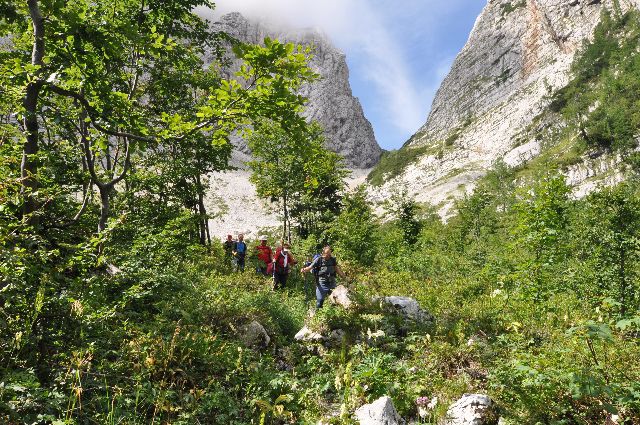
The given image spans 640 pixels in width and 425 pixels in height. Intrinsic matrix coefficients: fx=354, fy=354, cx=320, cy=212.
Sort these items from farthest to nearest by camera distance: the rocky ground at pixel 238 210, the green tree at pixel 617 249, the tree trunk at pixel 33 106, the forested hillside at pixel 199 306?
the rocky ground at pixel 238 210
the green tree at pixel 617 249
the tree trunk at pixel 33 106
the forested hillside at pixel 199 306

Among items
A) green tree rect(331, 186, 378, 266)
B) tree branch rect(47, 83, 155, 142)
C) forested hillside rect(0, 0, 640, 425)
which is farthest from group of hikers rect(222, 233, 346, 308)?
tree branch rect(47, 83, 155, 142)

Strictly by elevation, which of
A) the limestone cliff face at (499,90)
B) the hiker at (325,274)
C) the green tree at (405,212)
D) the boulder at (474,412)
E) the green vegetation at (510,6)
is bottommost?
the boulder at (474,412)

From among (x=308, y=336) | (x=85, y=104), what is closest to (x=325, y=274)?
(x=308, y=336)

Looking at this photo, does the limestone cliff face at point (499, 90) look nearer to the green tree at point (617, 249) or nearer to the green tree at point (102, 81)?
the green tree at point (617, 249)

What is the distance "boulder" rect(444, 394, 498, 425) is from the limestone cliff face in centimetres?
9297

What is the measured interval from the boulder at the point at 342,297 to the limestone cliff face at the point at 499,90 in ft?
292

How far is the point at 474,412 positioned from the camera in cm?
468

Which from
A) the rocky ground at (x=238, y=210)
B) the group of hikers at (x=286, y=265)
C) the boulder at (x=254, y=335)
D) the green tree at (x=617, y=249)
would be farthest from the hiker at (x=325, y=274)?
the rocky ground at (x=238, y=210)

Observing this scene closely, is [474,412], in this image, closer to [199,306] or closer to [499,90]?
[199,306]

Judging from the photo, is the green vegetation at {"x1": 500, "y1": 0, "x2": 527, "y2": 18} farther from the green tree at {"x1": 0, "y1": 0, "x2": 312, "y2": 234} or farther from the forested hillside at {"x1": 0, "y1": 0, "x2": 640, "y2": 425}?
the green tree at {"x1": 0, "y1": 0, "x2": 312, "y2": 234}

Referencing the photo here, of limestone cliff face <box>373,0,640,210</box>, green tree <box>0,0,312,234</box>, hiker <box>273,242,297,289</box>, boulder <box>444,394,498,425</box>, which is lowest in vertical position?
boulder <box>444,394,498,425</box>

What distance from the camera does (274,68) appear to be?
4.77 metres

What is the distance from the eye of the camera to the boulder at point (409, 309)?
28.2ft

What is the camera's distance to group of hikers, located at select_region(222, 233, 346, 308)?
32.8 feet
